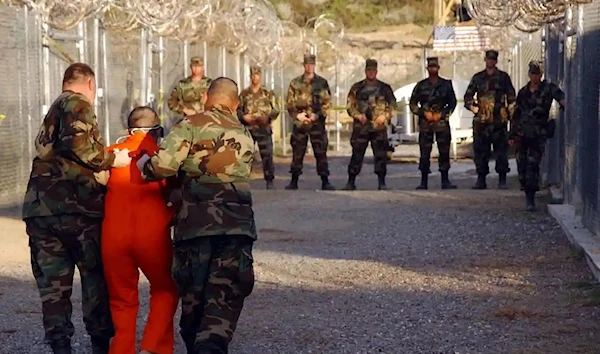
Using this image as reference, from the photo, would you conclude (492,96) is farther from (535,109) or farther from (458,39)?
(458,39)

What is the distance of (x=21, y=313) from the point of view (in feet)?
25.0

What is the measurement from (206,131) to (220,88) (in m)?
0.27

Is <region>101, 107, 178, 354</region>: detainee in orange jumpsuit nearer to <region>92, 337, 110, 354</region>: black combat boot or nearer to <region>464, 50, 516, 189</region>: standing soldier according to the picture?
<region>92, 337, 110, 354</region>: black combat boot

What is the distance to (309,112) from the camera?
16.1m

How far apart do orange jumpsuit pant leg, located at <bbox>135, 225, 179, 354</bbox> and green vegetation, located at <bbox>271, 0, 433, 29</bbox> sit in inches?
1688

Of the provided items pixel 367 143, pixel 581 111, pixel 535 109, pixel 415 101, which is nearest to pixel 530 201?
pixel 535 109

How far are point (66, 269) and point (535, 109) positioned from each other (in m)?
7.66

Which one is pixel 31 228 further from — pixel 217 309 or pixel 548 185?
pixel 548 185

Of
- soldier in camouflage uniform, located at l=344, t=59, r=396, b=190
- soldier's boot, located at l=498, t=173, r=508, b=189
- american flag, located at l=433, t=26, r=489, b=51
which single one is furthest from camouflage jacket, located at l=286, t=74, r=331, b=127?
american flag, located at l=433, t=26, r=489, b=51

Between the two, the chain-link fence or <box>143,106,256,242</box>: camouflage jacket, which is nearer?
<box>143,106,256,242</box>: camouflage jacket

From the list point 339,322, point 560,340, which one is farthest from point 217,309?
point 560,340

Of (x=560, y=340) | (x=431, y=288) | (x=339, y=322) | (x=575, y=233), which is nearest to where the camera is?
(x=560, y=340)

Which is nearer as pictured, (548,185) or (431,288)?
(431,288)

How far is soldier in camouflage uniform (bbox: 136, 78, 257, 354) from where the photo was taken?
5.69m
